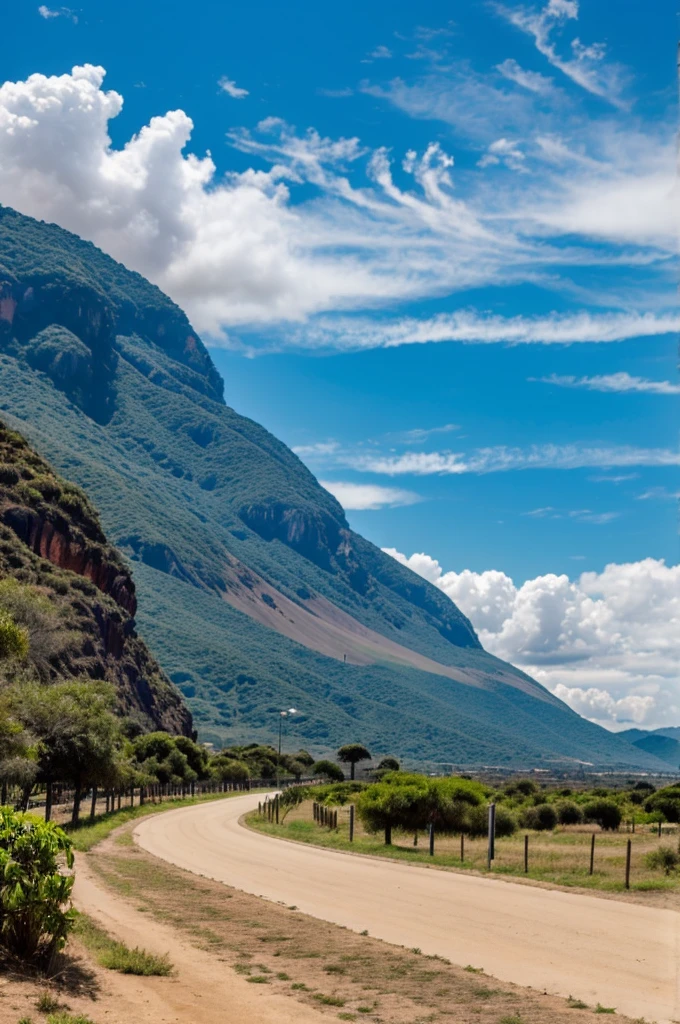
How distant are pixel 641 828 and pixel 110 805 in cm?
2906

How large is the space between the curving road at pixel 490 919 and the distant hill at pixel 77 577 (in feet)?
188

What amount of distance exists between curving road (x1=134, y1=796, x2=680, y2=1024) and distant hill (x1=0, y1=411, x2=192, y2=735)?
5728 centimetres

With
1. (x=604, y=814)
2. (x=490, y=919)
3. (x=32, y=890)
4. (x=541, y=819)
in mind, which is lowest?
(x=541, y=819)

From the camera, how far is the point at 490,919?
22.2m


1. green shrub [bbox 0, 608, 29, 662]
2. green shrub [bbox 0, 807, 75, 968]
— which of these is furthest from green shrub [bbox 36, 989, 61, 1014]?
green shrub [bbox 0, 608, 29, 662]

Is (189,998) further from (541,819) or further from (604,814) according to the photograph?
(604,814)

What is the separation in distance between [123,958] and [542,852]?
26.8 meters

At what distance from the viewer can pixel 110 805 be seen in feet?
197

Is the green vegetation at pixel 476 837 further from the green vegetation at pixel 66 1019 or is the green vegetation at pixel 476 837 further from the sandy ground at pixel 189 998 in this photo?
the green vegetation at pixel 66 1019

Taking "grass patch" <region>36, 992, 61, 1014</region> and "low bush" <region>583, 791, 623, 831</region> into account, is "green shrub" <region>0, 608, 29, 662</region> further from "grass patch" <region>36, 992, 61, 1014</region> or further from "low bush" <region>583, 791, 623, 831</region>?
"low bush" <region>583, 791, 623, 831</region>

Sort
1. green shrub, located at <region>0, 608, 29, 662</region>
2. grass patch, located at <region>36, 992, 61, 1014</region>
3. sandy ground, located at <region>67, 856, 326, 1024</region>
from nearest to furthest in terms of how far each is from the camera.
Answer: grass patch, located at <region>36, 992, 61, 1014</region> < sandy ground, located at <region>67, 856, 326, 1024</region> < green shrub, located at <region>0, 608, 29, 662</region>

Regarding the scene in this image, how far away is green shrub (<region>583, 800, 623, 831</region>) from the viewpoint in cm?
5606

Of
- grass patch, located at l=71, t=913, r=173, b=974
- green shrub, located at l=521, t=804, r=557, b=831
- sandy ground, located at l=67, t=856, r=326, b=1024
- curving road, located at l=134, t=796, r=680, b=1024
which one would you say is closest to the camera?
sandy ground, located at l=67, t=856, r=326, b=1024

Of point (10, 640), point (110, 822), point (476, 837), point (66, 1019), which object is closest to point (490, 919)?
point (66, 1019)
